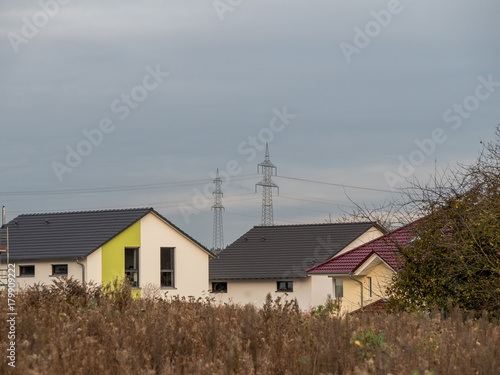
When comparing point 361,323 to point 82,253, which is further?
point 82,253

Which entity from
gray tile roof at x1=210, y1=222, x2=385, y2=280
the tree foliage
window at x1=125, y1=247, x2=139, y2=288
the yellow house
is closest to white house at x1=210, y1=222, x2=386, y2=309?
gray tile roof at x1=210, y1=222, x2=385, y2=280

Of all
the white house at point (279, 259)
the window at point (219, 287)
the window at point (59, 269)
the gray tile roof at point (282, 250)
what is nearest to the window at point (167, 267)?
the window at point (59, 269)

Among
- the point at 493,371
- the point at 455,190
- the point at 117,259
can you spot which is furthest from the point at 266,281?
the point at 493,371

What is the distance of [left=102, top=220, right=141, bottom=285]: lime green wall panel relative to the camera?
34.7 metres

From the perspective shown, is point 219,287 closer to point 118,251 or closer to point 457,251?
point 118,251

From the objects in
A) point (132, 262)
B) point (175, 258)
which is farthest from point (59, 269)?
point (175, 258)

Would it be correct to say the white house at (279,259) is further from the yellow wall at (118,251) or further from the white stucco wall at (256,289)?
the yellow wall at (118,251)

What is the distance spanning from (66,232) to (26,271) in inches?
114

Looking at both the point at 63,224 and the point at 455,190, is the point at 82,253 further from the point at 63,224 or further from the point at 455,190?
the point at 455,190

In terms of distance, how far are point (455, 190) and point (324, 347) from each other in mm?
9912

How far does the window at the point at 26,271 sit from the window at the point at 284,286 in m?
15.7

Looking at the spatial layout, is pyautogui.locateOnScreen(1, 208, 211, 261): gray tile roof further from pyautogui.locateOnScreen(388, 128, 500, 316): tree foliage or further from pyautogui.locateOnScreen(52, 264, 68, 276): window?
pyautogui.locateOnScreen(388, 128, 500, 316): tree foliage

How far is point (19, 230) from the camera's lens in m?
38.7

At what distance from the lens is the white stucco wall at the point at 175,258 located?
1433 inches
